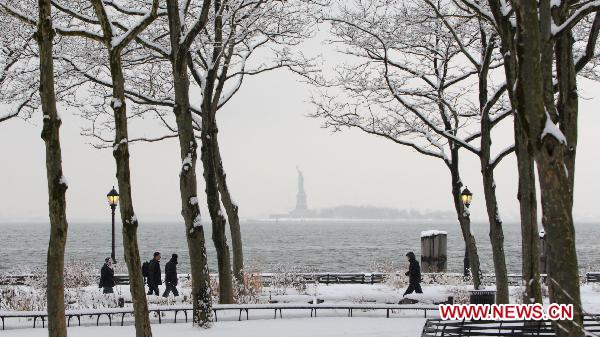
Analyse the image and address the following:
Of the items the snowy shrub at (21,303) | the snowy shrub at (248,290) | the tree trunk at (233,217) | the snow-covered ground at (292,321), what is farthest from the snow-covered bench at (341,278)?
the snowy shrub at (21,303)

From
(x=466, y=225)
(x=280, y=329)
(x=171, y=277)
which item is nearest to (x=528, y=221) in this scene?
(x=280, y=329)

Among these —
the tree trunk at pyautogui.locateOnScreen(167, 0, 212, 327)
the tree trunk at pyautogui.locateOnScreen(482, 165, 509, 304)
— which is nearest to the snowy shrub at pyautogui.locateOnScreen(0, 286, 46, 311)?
the tree trunk at pyautogui.locateOnScreen(167, 0, 212, 327)

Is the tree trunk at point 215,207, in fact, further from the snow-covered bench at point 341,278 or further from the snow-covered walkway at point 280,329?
the snow-covered bench at point 341,278

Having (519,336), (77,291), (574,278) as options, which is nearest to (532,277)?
(519,336)

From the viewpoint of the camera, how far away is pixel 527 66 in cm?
865

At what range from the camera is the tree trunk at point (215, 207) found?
17141 millimetres

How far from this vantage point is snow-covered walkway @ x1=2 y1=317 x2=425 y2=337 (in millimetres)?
13798

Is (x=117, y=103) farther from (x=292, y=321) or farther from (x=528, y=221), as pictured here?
(x=528, y=221)

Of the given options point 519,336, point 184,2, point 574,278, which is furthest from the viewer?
point 184,2

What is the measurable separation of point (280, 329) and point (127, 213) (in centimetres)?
477

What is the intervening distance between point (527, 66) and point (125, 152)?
20.2ft

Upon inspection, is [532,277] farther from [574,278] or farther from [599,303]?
[599,303]

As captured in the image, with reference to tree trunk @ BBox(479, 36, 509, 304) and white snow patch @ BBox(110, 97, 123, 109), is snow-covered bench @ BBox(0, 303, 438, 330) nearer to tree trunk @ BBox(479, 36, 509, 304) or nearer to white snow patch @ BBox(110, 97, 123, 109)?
tree trunk @ BBox(479, 36, 509, 304)

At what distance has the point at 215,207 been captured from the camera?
1748 cm
